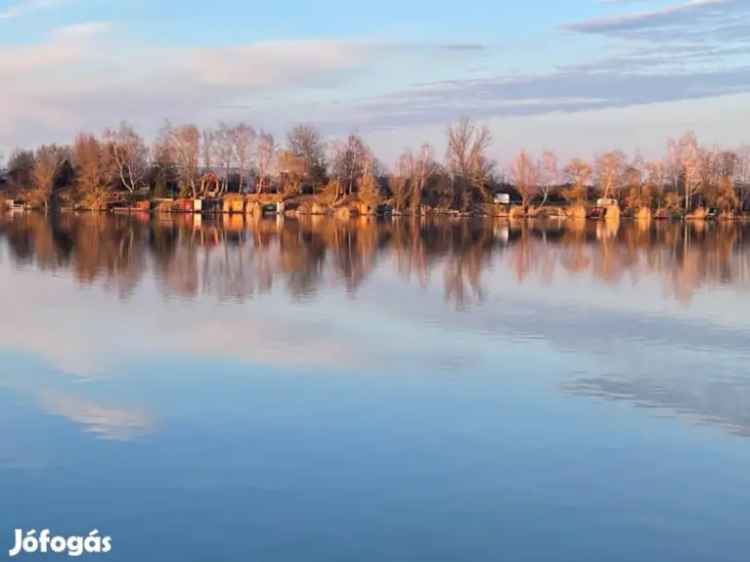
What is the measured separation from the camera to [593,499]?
5.61 meters

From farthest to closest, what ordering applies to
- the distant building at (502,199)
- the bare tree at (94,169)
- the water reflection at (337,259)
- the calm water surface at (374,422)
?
the distant building at (502,199) → the bare tree at (94,169) → the water reflection at (337,259) → the calm water surface at (374,422)

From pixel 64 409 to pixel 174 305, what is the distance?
603 centimetres

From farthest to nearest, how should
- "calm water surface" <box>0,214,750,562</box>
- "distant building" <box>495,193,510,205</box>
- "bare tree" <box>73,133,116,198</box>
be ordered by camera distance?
"distant building" <box>495,193,510,205</box> < "bare tree" <box>73,133,116,198</box> < "calm water surface" <box>0,214,750,562</box>

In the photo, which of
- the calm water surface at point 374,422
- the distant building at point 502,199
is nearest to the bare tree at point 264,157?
the distant building at point 502,199

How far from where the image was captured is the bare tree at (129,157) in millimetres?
63406

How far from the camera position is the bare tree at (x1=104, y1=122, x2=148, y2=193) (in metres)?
63.4

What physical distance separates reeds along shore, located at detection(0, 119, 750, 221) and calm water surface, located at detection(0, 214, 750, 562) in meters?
47.4

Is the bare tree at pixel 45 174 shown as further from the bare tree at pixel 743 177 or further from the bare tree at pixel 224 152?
the bare tree at pixel 743 177

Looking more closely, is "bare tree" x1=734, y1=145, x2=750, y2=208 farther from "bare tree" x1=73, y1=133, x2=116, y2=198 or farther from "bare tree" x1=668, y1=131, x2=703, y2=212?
"bare tree" x1=73, y1=133, x2=116, y2=198

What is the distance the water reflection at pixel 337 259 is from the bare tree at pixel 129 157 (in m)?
30.1

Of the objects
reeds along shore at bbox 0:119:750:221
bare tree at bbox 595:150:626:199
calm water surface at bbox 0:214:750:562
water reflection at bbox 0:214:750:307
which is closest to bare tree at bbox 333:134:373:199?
reeds along shore at bbox 0:119:750:221

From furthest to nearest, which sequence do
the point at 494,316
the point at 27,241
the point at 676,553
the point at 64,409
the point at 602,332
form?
the point at 27,241 < the point at 494,316 < the point at 602,332 < the point at 64,409 < the point at 676,553

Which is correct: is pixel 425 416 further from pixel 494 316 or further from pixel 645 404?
pixel 494 316

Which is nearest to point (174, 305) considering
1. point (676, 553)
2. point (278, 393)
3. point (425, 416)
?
point (278, 393)
